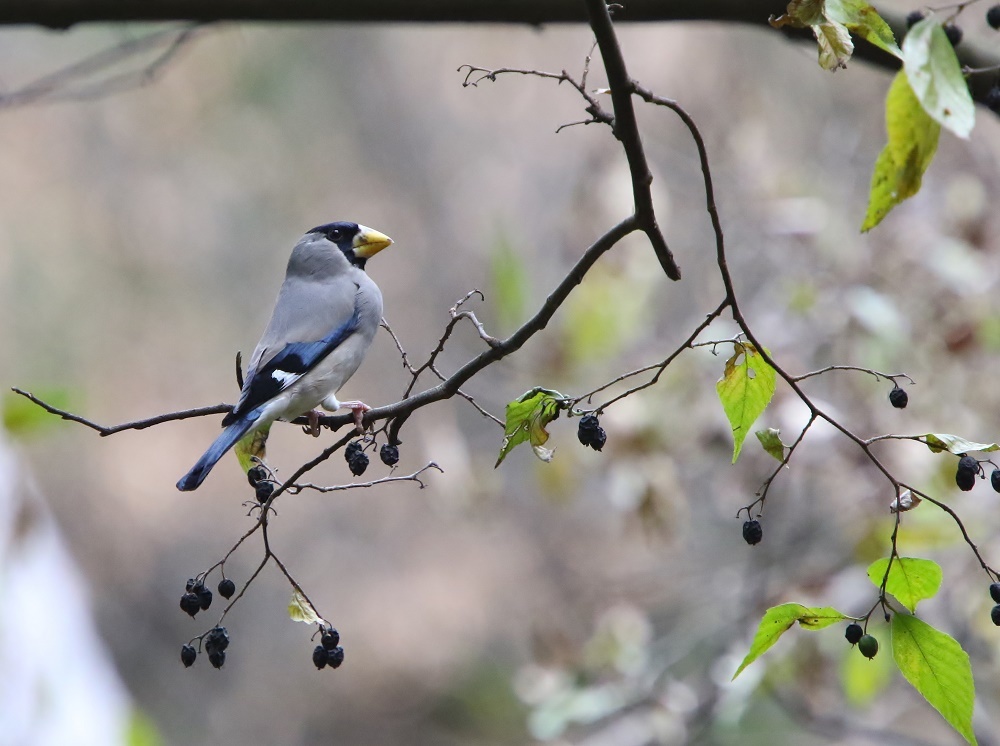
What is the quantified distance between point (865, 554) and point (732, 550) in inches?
124

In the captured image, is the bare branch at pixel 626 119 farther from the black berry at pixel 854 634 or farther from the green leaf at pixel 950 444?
the black berry at pixel 854 634

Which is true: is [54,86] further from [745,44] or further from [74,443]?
[74,443]

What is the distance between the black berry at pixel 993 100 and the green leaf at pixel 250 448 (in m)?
1.69

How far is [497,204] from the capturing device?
8.27 metres

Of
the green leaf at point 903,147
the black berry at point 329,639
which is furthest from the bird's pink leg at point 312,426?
the green leaf at point 903,147

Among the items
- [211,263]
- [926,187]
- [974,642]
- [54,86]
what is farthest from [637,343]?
[211,263]

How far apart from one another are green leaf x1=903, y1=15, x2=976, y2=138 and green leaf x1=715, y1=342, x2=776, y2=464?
44cm

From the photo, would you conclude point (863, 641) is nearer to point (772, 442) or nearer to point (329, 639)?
point (772, 442)

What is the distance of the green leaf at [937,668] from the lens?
1348 millimetres

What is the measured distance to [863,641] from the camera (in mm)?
1471

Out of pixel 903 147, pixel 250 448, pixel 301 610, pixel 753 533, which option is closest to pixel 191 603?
pixel 301 610

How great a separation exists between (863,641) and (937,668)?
120 millimetres

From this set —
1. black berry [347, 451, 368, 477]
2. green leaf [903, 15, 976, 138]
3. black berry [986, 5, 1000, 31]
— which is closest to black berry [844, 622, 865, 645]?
green leaf [903, 15, 976, 138]

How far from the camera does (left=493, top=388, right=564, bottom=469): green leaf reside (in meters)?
1.52
